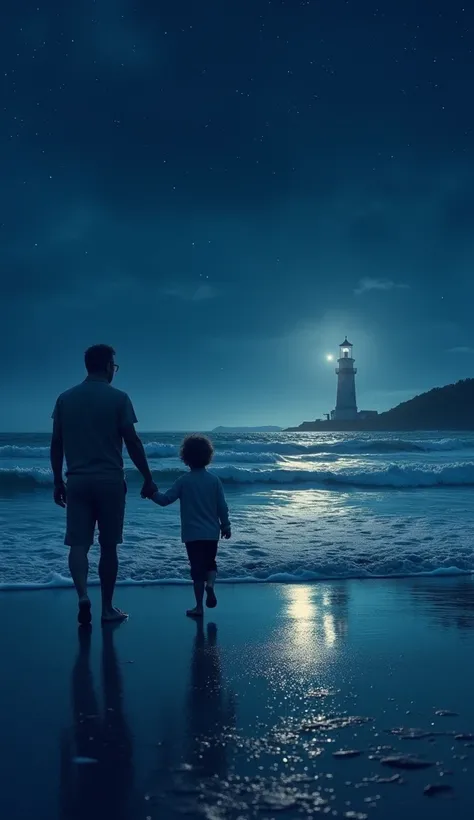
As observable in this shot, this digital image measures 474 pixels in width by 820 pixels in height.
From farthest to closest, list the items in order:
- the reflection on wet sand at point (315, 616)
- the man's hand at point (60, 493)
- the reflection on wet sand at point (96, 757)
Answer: the man's hand at point (60, 493) → the reflection on wet sand at point (315, 616) → the reflection on wet sand at point (96, 757)

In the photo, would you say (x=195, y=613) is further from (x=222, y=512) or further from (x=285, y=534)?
(x=285, y=534)

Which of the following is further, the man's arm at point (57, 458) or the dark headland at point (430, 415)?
the dark headland at point (430, 415)

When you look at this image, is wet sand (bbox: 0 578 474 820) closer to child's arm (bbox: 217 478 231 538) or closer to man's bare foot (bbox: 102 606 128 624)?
man's bare foot (bbox: 102 606 128 624)

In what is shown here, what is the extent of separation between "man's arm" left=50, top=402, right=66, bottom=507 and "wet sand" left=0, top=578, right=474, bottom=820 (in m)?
0.87

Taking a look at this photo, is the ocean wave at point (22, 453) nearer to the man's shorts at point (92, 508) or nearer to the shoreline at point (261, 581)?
the shoreline at point (261, 581)

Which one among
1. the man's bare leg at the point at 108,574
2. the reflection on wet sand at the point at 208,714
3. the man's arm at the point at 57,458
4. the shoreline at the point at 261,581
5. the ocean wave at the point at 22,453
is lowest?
the shoreline at the point at 261,581

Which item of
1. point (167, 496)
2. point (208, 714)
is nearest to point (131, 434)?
point (167, 496)

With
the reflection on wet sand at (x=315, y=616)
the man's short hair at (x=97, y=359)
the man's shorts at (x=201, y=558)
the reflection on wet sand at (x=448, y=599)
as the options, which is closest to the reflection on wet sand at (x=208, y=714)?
the reflection on wet sand at (x=315, y=616)

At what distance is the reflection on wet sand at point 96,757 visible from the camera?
212cm

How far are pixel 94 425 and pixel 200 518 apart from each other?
3.68ft

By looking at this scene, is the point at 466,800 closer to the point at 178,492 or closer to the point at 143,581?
the point at 178,492

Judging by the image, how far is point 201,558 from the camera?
503 centimetres

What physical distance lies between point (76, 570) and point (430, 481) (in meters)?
15.7

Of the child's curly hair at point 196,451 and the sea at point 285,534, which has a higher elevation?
the child's curly hair at point 196,451
